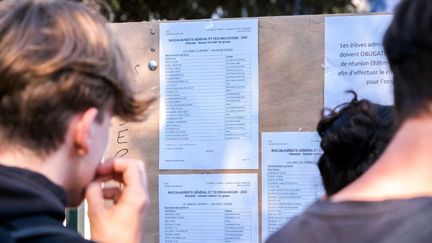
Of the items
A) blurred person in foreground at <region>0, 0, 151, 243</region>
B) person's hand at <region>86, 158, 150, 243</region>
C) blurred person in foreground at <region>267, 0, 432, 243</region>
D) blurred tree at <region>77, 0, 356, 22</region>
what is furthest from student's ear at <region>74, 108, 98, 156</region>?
blurred tree at <region>77, 0, 356, 22</region>

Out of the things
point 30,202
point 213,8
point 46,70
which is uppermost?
point 213,8

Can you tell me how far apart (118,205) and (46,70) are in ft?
1.16

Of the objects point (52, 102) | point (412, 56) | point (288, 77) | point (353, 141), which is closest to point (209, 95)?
point (288, 77)

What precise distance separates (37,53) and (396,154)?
2.15 ft

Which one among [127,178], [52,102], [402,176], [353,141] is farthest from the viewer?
[127,178]

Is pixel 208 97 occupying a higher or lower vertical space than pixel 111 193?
higher

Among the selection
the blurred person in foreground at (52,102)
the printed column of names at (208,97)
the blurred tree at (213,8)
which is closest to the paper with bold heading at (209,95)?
the printed column of names at (208,97)

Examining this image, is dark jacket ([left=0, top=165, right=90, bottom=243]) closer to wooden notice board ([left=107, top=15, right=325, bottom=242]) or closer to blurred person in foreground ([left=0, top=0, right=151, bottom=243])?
blurred person in foreground ([left=0, top=0, right=151, bottom=243])

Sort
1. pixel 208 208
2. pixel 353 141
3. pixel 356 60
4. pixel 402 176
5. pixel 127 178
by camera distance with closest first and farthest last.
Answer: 1. pixel 402 176
2. pixel 353 141
3. pixel 127 178
4. pixel 356 60
5. pixel 208 208

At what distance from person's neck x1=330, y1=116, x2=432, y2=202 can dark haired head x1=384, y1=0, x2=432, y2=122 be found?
0.08 ft

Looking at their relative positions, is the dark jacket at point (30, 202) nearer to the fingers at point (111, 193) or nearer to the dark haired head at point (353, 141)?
the fingers at point (111, 193)

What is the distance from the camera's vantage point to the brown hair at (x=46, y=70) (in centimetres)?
130

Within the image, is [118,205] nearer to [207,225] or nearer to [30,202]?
[30,202]

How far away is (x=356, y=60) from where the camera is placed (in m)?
2.36
